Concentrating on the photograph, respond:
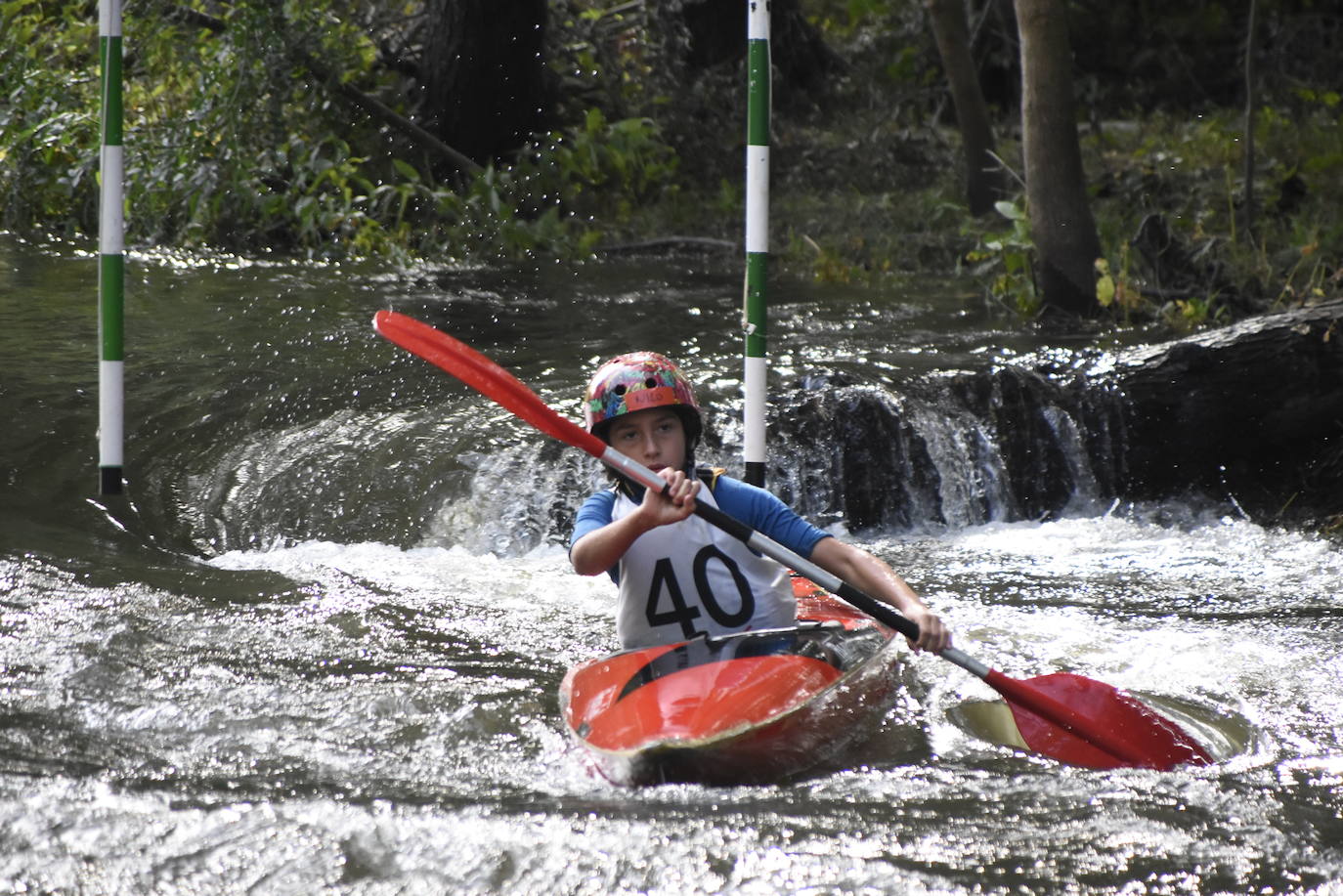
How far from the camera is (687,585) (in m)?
3.54

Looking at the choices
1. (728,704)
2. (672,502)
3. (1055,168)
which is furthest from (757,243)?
(1055,168)

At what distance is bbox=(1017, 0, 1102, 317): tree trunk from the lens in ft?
25.6

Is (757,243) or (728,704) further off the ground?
(757,243)

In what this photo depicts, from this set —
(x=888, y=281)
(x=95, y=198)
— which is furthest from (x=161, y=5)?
(x=888, y=281)

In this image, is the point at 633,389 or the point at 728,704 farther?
the point at 633,389

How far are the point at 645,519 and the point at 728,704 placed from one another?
455mm

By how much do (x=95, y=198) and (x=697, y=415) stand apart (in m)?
7.97

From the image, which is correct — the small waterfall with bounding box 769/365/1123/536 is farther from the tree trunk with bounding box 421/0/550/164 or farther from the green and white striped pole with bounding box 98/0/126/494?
the tree trunk with bounding box 421/0/550/164

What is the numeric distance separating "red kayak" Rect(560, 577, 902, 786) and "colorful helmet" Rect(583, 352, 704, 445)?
0.56 meters

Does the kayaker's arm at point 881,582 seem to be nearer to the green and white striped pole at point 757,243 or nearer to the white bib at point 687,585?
the white bib at point 687,585

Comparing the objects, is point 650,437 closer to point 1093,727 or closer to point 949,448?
point 1093,727

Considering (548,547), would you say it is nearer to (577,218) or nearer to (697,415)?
(697,415)

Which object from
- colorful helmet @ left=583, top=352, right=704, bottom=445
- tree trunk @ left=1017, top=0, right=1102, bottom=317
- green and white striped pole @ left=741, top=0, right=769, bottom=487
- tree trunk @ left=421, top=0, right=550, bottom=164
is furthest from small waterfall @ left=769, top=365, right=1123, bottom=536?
tree trunk @ left=421, top=0, right=550, bottom=164

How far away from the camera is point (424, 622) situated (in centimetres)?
432
